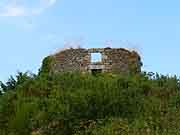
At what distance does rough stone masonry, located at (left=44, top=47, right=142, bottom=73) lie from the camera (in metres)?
24.0

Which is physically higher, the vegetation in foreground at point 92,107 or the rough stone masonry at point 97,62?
the rough stone masonry at point 97,62

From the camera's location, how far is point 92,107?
57.5 feet

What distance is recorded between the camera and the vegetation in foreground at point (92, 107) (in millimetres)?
16484

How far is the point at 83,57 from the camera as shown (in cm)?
2412

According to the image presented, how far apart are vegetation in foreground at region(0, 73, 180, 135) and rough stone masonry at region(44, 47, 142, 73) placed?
262 centimetres

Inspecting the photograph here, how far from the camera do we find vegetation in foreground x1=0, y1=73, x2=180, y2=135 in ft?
54.1

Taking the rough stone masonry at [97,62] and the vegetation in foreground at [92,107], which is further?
the rough stone masonry at [97,62]

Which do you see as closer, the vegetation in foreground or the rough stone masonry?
the vegetation in foreground

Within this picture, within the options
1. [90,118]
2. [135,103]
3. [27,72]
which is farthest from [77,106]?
[27,72]

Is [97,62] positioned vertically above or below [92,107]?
above

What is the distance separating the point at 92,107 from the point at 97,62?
6713 millimetres

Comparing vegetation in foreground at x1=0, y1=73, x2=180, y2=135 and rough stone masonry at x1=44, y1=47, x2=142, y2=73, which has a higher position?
rough stone masonry at x1=44, y1=47, x2=142, y2=73

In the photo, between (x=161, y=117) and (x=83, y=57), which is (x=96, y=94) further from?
(x=83, y=57)

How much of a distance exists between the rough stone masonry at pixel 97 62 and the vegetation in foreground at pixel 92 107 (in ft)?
8.58
